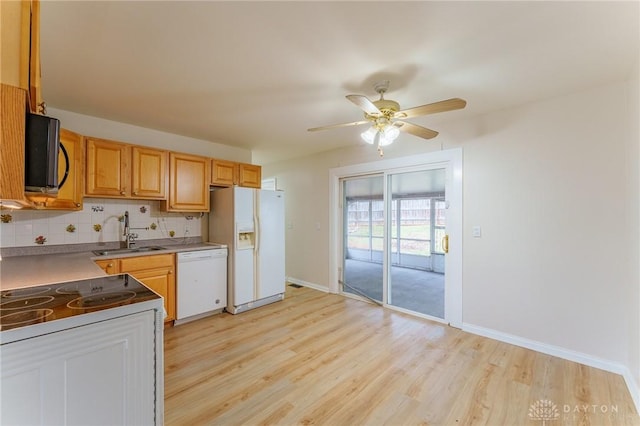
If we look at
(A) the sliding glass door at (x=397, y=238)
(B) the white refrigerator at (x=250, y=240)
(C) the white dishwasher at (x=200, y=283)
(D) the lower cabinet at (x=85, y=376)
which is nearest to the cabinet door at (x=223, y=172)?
(B) the white refrigerator at (x=250, y=240)

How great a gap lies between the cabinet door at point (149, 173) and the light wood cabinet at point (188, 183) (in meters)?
0.09

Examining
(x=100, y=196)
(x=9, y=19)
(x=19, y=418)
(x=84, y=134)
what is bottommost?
(x=19, y=418)

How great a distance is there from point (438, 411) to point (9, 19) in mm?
2687

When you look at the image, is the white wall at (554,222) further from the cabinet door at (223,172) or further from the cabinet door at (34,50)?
the cabinet door at (34,50)

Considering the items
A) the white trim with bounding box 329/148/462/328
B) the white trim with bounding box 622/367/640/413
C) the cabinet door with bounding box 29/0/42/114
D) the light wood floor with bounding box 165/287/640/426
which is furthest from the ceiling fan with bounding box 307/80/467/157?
the white trim with bounding box 622/367/640/413

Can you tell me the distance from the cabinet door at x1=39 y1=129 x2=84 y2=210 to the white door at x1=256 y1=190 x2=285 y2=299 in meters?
1.83

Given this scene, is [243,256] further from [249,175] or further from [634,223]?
[634,223]

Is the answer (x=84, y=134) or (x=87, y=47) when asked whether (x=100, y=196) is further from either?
(x=87, y=47)

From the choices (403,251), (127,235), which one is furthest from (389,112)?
(127,235)

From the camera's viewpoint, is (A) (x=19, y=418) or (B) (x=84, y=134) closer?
(A) (x=19, y=418)

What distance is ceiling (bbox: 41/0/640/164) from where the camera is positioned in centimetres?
151

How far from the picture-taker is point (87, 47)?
5.92 ft

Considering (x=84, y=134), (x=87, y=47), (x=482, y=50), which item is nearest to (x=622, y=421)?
(x=482, y=50)

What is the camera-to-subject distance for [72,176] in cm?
264
